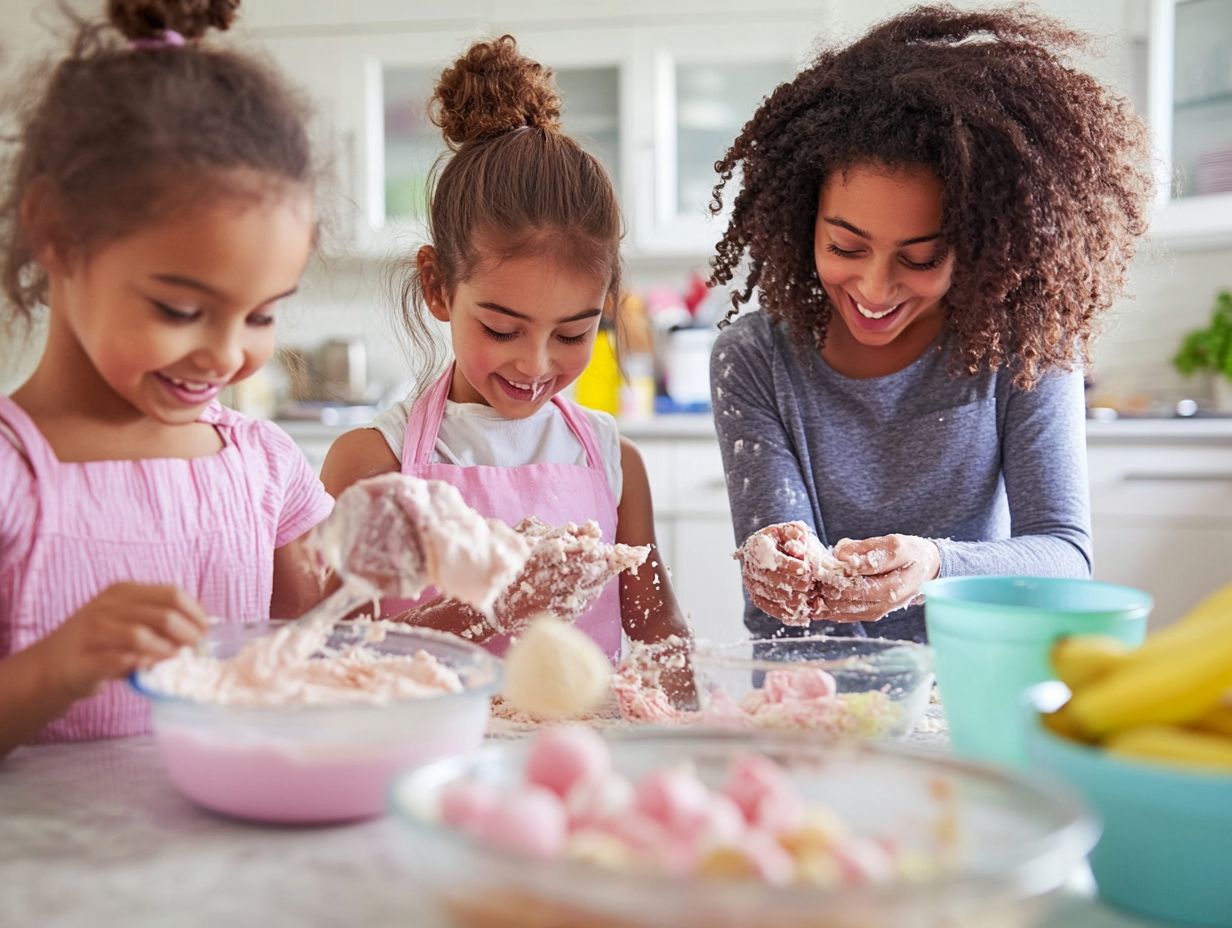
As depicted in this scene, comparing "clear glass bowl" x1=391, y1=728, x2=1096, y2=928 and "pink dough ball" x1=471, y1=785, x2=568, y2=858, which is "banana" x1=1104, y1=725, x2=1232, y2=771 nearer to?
"clear glass bowl" x1=391, y1=728, x2=1096, y2=928

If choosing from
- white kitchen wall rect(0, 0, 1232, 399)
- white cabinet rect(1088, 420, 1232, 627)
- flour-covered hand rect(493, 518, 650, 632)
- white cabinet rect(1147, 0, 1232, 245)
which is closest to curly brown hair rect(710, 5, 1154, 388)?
flour-covered hand rect(493, 518, 650, 632)

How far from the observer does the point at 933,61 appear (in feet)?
5.13

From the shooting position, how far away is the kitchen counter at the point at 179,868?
2.14ft

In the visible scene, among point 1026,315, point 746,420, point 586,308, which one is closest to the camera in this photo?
point 586,308

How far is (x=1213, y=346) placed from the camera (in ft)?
11.1

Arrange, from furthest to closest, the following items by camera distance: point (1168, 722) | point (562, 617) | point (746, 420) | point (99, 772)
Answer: point (746, 420) < point (562, 617) < point (99, 772) < point (1168, 722)

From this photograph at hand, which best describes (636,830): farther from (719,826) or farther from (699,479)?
(699,479)

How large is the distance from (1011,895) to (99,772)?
0.68 meters

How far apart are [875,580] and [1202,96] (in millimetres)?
2527

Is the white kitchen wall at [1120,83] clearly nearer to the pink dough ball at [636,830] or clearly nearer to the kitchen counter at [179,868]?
the kitchen counter at [179,868]

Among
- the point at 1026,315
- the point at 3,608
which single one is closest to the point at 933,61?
the point at 1026,315

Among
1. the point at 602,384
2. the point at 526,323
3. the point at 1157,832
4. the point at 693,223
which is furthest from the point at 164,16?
the point at 693,223

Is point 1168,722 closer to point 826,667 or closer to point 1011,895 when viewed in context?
point 1011,895

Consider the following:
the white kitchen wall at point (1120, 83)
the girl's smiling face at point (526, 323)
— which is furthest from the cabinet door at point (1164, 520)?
the girl's smiling face at point (526, 323)
